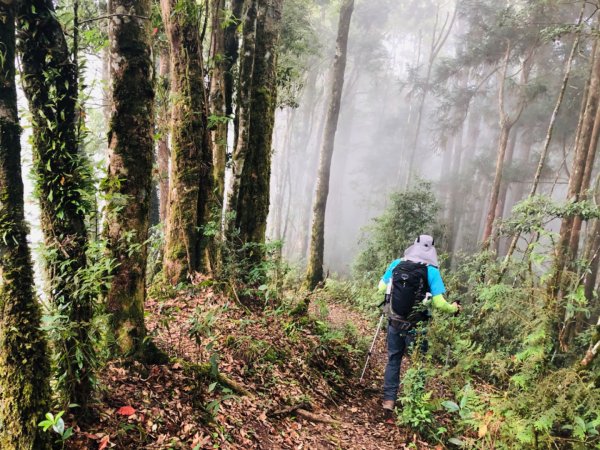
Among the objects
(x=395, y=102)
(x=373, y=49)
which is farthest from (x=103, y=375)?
(x=395, y=102)

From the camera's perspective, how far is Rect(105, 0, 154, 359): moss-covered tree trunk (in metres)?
3.11

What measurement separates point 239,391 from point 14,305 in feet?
8.13

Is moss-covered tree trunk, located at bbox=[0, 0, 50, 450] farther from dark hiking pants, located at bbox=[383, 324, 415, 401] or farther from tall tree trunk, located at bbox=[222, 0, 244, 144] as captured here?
tall tree trunk, located at bbox=[222, 0, 244, 144]

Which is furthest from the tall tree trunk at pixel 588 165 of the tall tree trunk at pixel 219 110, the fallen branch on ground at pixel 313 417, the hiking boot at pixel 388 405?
the tall tree trunk at pixel 219 110

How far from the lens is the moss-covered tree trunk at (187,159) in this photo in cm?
569

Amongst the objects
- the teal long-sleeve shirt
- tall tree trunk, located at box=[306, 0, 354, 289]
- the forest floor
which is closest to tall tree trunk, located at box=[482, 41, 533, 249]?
tall tree trunk, located at box=[306, 0, 354, 289]

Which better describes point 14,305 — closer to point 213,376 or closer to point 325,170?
point 213,376

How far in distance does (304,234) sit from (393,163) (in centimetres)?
1972

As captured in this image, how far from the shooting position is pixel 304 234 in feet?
88.2

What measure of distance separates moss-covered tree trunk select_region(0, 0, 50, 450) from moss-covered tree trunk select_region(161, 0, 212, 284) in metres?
3.62

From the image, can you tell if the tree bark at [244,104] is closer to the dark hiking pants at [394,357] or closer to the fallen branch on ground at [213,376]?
the fallen branch on ground at [213,376]

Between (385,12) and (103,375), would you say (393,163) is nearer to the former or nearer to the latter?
(385,12)

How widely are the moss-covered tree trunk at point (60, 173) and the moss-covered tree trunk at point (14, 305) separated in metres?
0.20

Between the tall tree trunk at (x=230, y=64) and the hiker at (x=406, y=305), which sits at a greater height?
the tall tree trunk at (x=230, y=64)
